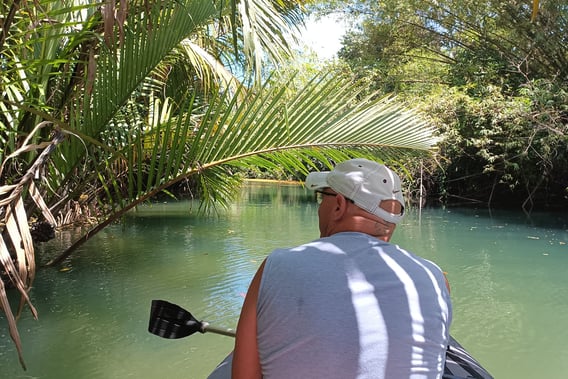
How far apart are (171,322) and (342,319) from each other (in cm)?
106

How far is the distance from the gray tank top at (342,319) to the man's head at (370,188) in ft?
0.51

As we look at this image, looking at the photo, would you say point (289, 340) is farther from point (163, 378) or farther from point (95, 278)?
point (95, 278)

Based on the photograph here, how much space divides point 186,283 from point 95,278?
0.93m

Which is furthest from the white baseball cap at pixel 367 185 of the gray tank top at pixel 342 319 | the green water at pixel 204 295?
the green water at pixel 204 295

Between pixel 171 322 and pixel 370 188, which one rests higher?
pixel 370 188

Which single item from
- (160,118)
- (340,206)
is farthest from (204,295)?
(340,206)

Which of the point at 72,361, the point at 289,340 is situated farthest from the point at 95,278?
the point at 289,340

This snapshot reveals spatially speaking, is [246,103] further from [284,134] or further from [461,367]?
[461,367]

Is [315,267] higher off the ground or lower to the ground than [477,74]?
lower

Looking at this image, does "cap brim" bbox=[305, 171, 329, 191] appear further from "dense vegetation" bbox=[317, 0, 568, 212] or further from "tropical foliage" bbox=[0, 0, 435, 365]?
"dense vegetation" bbox=[317, 0, 568, 212]

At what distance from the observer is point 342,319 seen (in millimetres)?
979

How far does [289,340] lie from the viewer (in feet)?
3.23

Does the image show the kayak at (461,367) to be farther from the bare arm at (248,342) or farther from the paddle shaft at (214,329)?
the paddle shaft at (214,329)

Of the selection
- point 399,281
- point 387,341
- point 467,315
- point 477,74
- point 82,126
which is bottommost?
point 467,315
